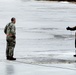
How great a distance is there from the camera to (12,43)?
18812mm

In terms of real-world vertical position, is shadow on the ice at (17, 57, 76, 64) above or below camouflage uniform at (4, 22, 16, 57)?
below

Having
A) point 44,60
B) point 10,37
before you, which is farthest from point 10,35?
point 44,60

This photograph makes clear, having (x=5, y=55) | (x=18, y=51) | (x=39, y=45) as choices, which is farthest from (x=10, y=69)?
(x=39, y=45)

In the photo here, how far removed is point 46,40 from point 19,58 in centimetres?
763

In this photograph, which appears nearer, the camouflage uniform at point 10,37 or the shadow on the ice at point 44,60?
the shadow on the ice at point 44,60

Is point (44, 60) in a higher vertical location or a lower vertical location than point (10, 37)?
lower

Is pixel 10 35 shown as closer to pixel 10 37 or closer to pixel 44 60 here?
pixel 10 37

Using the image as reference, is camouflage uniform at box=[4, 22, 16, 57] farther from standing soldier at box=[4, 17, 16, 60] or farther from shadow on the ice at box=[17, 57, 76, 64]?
shadow on the ice at box=[17, 57, 76, 64]

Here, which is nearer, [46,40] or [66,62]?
[66,62]

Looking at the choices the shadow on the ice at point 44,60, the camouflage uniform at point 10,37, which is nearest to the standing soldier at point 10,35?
the camouflage uniform at point 10,37

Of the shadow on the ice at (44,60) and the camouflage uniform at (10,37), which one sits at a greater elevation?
the camouflage uniform at (10,37)

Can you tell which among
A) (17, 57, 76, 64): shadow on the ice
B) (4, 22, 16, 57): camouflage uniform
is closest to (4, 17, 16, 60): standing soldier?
(4, 22, 16, 57): camouflage uniform

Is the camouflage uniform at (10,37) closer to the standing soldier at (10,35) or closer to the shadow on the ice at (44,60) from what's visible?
the standing soldier at (10,35)

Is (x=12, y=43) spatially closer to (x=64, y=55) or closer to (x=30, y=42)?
(x=64, y=55)
